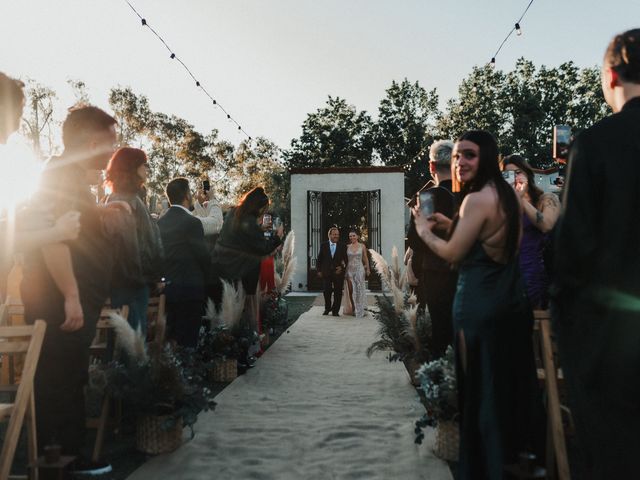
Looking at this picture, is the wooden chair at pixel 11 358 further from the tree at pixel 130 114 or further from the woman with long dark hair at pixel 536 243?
the tree at pixel 130 114

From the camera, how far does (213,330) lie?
629 cm

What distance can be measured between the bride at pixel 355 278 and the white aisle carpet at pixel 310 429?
18.0ft

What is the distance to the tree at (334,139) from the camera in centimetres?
5275

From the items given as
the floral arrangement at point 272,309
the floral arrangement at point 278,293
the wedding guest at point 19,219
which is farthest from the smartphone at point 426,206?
the floral arrangement at point 272,309

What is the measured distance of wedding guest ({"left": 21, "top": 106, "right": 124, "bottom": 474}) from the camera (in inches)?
122

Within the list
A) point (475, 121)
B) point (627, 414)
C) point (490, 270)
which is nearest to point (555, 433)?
point (490, 270)

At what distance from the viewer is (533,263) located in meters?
4.82

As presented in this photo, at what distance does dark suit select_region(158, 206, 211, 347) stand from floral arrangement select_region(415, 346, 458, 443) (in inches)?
96.6

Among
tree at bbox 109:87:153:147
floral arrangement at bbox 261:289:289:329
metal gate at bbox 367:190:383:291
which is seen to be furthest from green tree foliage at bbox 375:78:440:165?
floral arrangement at bbox 261:289:289:329

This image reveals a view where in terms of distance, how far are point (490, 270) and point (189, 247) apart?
3.42 meters

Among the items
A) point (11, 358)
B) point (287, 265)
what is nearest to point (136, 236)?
point (11, 358)

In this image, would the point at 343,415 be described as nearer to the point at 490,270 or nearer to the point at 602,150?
the point at 490,270

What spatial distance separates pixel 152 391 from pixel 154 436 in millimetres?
295

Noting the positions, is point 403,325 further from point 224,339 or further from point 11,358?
point 11,358
